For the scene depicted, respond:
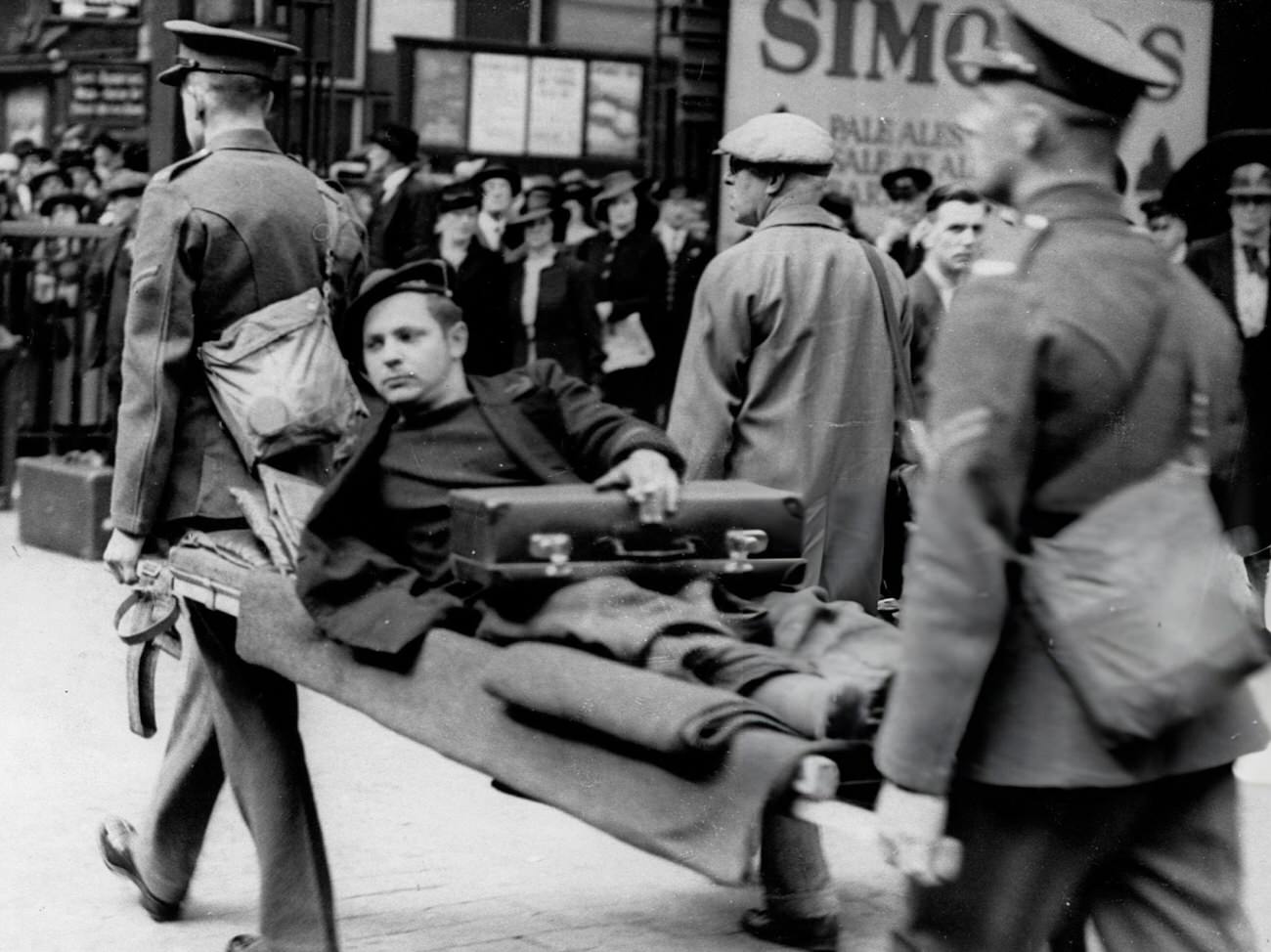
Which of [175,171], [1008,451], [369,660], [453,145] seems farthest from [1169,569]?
[453,145]

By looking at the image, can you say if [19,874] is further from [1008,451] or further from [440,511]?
[1008,451]

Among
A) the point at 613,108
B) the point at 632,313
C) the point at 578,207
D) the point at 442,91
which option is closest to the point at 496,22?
the point at 442,91

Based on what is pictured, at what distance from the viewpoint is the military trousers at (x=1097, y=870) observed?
109 inches

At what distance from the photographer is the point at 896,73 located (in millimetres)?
11461

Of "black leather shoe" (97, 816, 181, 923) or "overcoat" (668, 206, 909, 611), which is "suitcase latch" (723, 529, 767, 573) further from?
"black leather shoe" (97, 816, 181, 923)

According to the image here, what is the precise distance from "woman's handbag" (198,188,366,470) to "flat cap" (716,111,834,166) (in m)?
1.42

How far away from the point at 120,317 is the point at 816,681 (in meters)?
7.82

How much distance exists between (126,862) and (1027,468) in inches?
121

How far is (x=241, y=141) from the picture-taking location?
194 inches

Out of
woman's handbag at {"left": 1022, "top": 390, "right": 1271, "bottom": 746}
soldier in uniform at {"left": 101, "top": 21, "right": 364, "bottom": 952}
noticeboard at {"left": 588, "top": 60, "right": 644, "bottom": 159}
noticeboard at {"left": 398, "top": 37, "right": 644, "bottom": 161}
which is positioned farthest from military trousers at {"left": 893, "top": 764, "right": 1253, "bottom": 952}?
noticeboard at {"left": 398, "top": 37, "right": 644, "bottom": 161}

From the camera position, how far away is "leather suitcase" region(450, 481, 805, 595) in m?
3.54

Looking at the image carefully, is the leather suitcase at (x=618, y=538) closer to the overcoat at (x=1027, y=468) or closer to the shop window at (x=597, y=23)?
the overcoat at (x=1027, y=468)

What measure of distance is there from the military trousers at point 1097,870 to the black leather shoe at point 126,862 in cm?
255

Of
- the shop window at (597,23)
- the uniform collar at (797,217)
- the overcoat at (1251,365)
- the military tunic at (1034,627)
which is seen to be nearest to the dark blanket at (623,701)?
the military tunic at (1034,627)
